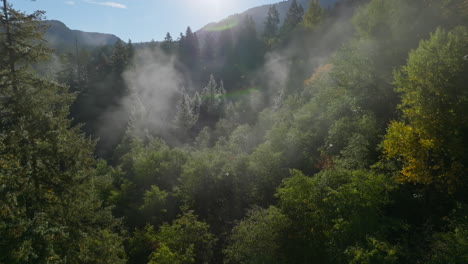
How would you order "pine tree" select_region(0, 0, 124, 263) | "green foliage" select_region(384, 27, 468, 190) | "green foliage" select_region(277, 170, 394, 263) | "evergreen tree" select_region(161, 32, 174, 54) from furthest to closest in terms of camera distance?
1. "evergreen tree" select_region(161, 32, 174, 54)
2. "green foliage" select_region(384, 27, 468, 190)
3. "green foliage" select_region(277, 170, 394, 263)
4. "pine tree" select_region(0, 0, 124, 263)

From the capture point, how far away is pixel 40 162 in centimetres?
1074

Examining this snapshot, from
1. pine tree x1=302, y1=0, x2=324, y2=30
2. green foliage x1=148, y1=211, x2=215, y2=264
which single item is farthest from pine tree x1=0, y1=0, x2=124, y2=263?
pine tree x1=302, y1=0, x2=324, y2=30

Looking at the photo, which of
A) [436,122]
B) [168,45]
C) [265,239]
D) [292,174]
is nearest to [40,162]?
[265,239]

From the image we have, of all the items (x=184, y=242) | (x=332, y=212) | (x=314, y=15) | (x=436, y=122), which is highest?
(x=314, y=15)

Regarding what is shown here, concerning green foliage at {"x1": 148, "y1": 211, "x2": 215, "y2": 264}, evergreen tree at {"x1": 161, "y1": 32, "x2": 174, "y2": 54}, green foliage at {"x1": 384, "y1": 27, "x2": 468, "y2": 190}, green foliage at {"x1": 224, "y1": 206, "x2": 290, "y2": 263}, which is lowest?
green foliage at {"x1": 148, "y1": 211, "x2": 215, "y2": 264}

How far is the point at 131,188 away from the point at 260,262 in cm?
2341

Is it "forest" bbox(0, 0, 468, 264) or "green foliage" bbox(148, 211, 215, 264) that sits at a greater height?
"forest" bbox(0, 0, 468, 264)

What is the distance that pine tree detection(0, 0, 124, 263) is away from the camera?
9.44 metres

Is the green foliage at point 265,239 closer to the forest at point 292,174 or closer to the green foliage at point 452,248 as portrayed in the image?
the forest at point 292,174

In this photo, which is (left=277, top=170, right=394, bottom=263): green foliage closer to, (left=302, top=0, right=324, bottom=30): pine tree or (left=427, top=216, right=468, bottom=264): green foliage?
(left=427, top=216, right=468, bottom=264): green foliage

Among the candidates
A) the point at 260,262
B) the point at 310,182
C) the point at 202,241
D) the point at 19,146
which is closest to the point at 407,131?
the point at 310,182

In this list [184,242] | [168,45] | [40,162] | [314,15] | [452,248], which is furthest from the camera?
[168,45]

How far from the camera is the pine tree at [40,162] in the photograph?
944cm

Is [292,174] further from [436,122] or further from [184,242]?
[184,242]
